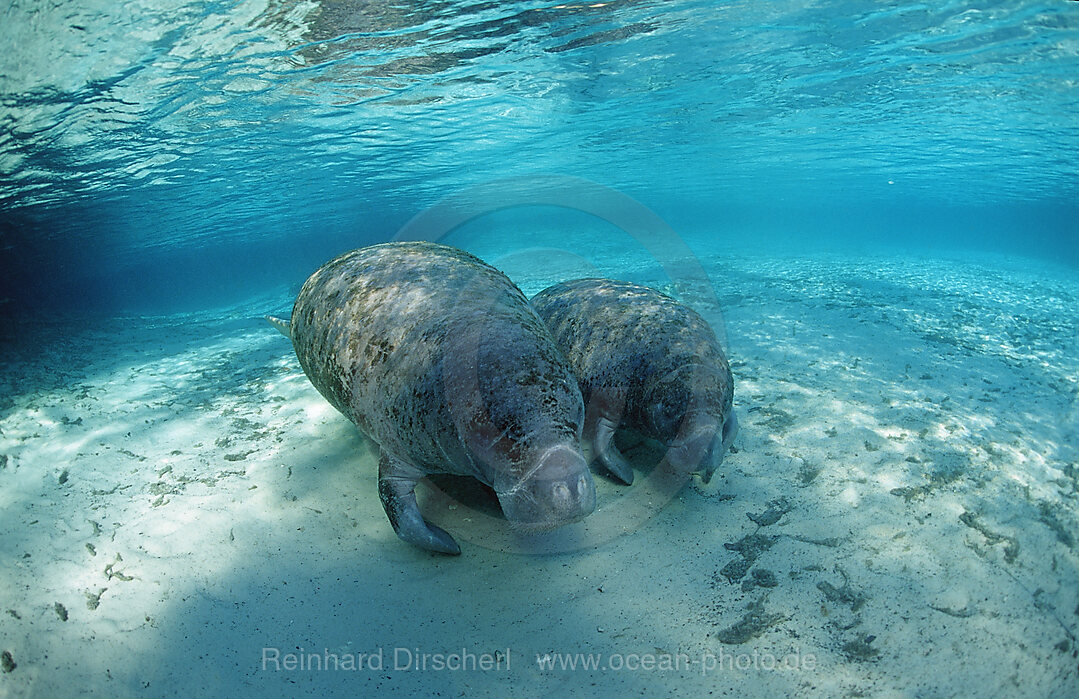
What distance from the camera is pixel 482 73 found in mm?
11734

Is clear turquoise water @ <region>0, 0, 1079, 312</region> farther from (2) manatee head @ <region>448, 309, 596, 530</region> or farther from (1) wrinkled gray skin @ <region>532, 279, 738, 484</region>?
(2) manatee head @ <region>448, 309, 596, 530</region>

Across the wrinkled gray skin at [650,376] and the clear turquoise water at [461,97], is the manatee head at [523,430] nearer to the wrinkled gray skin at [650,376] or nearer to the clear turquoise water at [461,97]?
the wrinkled gray skin at [650,376]

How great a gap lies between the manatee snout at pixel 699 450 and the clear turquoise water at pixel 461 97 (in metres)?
8.58

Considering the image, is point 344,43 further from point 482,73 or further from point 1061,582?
point 1061,582

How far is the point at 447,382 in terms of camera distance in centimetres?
256

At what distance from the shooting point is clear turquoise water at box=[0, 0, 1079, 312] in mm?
8656

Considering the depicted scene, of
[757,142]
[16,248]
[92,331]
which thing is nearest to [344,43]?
[92,331]

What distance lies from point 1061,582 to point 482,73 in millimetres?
12696

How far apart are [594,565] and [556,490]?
0.90 m

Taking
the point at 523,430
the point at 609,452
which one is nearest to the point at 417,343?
the point at 523,430

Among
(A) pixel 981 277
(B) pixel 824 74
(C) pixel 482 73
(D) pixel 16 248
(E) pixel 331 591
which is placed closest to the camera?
(E) pixel 331 591

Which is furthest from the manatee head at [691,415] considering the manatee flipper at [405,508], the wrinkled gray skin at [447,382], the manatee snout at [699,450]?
the manatee flipper at [405,508]

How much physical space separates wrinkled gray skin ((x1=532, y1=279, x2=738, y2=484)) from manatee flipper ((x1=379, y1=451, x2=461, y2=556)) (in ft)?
4.42

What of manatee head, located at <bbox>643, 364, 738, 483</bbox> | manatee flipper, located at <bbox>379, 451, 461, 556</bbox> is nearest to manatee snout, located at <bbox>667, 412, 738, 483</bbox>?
manatee head, located at <bbox>643, 364, 738, 483</bbox>
